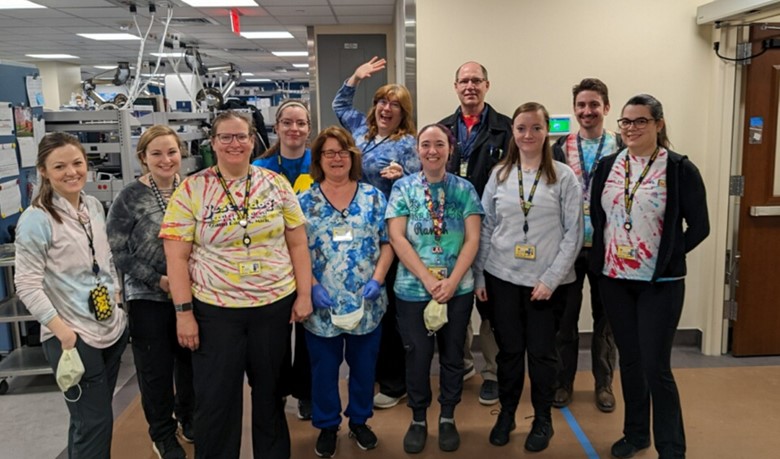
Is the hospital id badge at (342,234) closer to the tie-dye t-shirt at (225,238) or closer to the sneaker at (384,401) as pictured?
the tie-dye t-shirt at (225,238)

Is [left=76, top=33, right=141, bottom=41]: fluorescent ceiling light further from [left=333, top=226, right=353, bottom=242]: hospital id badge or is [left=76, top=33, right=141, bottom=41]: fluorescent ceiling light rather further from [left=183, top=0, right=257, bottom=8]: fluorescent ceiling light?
[left=333, top=226, right=353, bottom=242]: hospital id badge

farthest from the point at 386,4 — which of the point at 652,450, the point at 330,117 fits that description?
the point at 652,450

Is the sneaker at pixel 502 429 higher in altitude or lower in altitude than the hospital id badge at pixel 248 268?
lower

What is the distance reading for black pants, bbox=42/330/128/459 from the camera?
203cm

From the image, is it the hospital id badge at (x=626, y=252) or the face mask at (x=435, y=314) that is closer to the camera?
the hospital id badge at (x=626, y=252)

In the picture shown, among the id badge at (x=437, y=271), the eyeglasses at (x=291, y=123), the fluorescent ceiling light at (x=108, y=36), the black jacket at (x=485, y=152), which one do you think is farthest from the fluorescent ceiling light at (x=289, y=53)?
the id badge at (x=437, y=271)

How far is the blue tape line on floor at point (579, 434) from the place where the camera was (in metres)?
2.62

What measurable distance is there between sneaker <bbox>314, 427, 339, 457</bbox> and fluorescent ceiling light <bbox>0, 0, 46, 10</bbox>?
20.4 ft

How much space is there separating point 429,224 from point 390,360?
0.91 meters

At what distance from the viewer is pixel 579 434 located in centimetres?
Answer: 278

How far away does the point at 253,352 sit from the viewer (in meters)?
2.18

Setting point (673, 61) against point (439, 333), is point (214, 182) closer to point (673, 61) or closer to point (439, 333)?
point (439, 333)

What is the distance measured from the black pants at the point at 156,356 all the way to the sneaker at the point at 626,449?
6.32 ft

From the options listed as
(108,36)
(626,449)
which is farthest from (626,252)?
(108,36)
